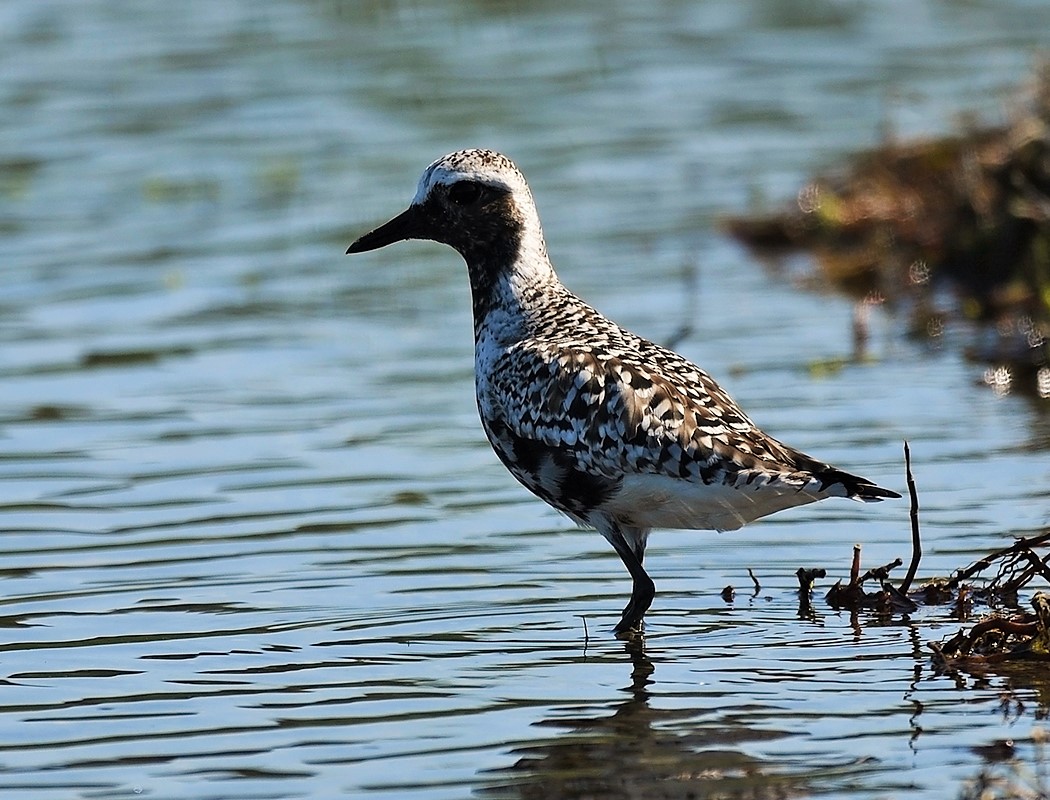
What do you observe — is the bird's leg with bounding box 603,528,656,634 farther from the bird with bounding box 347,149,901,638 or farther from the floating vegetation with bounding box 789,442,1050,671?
the floating vegetation with bounding box 789,442,1050,671

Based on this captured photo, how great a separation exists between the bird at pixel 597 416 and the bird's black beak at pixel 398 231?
19 cm

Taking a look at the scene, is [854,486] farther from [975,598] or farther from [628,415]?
[975,598]

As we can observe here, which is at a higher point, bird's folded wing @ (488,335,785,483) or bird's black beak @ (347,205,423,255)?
bird's black beak @ (347,205,423,255)

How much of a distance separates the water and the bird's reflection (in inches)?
0.8

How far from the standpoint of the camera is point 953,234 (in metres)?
14.9

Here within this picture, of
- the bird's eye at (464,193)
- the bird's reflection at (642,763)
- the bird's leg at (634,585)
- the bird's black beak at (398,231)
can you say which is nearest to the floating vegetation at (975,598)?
the bird's leg at (634,585)

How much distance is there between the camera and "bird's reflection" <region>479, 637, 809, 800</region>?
6.64 metres

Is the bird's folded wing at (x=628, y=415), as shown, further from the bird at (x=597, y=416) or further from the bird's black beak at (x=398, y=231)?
the bird's black beak at (x=398, y=231)

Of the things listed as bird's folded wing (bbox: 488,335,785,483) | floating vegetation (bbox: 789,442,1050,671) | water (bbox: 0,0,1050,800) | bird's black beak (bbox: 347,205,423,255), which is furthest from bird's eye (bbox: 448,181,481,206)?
floating vegetation (bbox: 789,442,1050,671)

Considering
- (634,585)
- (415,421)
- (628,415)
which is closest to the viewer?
(628,415)

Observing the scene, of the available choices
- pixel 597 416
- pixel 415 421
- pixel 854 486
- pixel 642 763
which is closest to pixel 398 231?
pixel 597 416

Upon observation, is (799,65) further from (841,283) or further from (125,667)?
(125,667)

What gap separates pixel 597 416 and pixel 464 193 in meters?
1.63

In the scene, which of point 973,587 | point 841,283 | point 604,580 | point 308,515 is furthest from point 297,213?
point 973,587
